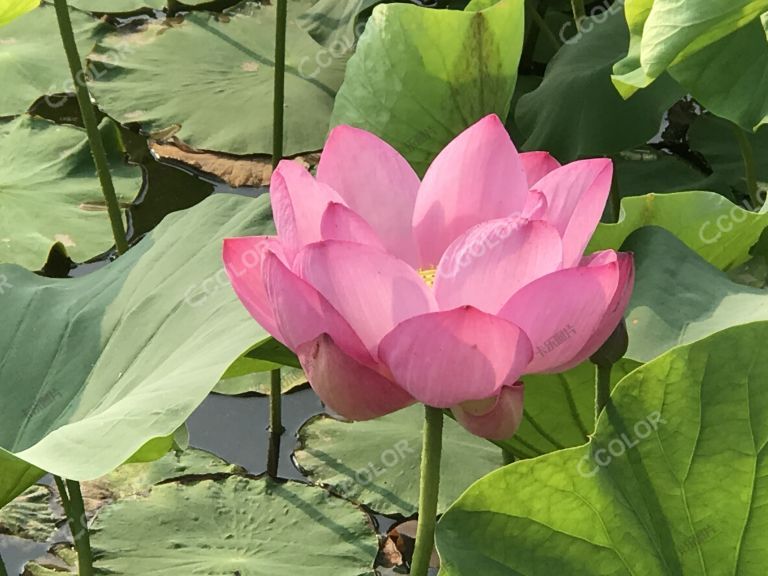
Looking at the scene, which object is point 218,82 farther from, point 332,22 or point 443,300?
point 443,300

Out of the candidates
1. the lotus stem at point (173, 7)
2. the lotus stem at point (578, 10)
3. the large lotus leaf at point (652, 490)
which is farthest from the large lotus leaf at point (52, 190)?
the large lotus leaf at point (652, 490)

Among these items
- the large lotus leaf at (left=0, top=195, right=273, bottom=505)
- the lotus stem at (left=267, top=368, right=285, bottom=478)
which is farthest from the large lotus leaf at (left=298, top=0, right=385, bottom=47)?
the large lotus leaf at (left=0, top=195, right=273, bottom=505)

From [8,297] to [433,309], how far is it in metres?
0.51

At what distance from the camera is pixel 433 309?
572mm

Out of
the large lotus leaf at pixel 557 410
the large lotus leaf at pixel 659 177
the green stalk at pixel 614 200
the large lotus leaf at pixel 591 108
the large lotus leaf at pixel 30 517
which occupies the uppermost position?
the large lotus leaf at pixel 591 108

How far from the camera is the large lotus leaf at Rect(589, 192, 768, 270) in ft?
2.81

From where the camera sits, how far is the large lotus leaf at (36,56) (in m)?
1.90

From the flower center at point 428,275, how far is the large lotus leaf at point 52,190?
93 centimetres

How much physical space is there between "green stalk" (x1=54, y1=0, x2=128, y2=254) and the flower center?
67cm

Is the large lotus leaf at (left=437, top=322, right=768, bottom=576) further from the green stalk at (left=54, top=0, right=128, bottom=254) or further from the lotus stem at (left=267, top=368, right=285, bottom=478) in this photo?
the green stalk at (left=54, top=0, right=128, bottom=254)

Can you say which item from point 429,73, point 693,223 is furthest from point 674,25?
point 429,73

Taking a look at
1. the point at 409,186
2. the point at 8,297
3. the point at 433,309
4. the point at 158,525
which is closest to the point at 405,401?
the point at 433,309

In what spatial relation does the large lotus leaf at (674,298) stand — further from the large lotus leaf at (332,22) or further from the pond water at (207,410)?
the large lotus leaf at (332,22)

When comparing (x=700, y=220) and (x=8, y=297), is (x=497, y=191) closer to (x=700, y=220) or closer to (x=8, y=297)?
(x=700, y=220)
